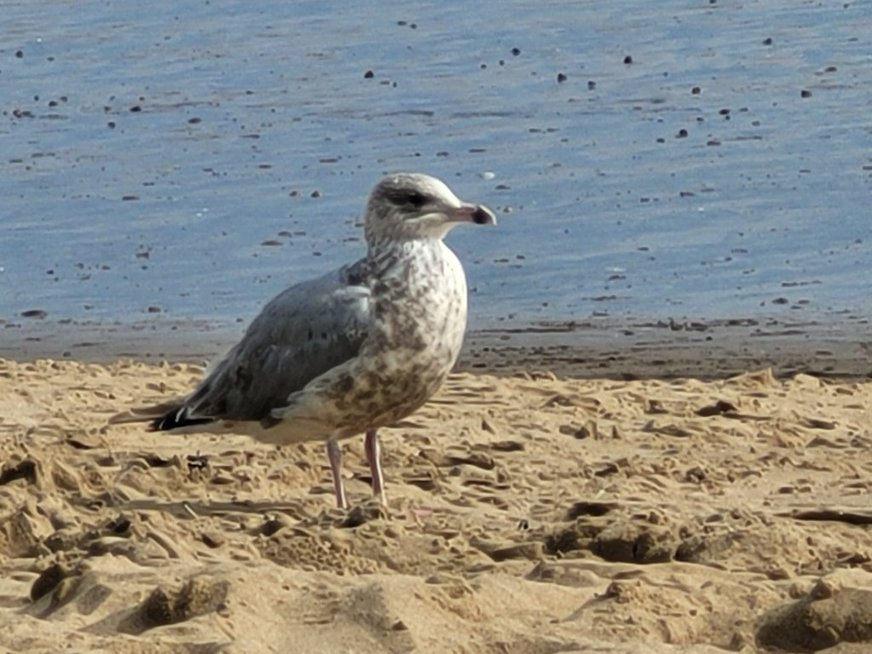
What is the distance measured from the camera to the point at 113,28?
23953 millimetres

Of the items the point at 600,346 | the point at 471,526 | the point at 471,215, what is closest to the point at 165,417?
the point at 471,215

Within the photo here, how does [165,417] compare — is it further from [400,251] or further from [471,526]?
[471,526]

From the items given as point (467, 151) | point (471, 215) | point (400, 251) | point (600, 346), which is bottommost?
point (600, 346)

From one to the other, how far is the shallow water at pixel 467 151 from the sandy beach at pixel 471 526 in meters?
2.44

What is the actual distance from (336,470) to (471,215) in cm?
100

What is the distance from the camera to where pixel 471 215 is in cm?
865

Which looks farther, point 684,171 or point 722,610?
point 684,171

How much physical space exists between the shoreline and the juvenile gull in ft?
9.88

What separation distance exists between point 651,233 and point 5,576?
25.4ft

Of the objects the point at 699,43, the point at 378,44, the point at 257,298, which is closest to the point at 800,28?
the point at 699,43

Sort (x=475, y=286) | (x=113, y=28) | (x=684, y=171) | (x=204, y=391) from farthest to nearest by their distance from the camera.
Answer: (x=113, y=28) → (x=684, y=171) → (x=475, y=286) → (x=204, y=391)

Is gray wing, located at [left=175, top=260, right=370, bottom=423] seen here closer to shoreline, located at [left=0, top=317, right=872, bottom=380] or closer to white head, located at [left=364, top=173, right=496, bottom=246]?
white head, located at [left=364, top=173, right=496, bottom=246]

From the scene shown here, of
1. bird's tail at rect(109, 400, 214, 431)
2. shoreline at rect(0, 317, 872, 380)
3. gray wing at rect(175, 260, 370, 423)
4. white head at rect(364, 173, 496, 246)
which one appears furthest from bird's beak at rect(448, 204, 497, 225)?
shoreline at rect(0, 317, 872, 380)

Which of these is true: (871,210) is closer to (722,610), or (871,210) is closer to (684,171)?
(684,171)
